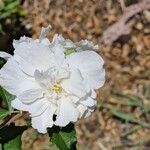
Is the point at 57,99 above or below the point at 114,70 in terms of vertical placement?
below

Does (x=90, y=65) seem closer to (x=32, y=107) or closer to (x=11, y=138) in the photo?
(x=32, y=107)

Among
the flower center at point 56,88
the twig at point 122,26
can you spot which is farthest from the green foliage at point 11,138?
the twig at point 122,26

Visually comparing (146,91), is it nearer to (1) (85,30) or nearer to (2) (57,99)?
(1) (85,30)

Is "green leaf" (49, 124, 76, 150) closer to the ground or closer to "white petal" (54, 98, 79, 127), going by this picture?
"white petal" (54, 98, 79, 127)

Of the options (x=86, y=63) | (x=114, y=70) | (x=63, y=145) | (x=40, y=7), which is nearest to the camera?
(x=86, y=63)

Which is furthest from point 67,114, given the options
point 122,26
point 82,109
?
point 122,26

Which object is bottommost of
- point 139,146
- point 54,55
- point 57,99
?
point 139,146

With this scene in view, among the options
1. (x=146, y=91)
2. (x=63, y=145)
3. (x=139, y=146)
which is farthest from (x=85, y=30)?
(x=63, y=145)
